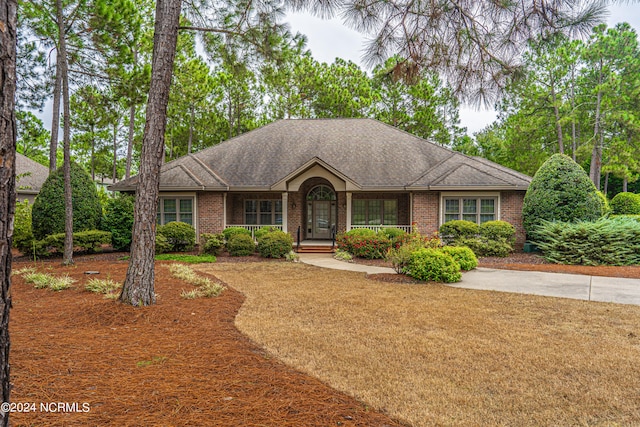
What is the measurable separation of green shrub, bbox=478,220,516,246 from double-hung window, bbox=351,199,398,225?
416cm

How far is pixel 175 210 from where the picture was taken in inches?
622

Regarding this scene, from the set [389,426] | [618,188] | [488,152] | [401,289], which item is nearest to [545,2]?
[401,289]

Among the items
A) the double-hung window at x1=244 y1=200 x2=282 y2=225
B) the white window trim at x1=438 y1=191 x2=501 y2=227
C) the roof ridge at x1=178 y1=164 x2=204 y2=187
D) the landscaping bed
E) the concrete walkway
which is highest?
the roof ridge at x1=178 y1=164 x2=204 y2=187

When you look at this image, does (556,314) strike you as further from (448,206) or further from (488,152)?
(488,152)

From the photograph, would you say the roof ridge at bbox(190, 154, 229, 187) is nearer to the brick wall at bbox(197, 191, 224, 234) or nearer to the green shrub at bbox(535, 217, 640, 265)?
the brick wall at bbox(197, 191, 224, 234)

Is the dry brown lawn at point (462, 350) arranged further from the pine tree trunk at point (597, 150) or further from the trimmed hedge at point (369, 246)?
the pine tree trunk at point (597, 150)

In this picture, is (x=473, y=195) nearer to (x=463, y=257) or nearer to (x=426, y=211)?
(x=426, y=211)

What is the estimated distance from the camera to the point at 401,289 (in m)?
7.77

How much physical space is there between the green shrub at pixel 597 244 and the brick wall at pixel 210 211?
12.7 metres

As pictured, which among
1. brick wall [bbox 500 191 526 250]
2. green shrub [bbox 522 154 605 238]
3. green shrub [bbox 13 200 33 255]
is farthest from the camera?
brick wall [bbox 500 191 526 250]

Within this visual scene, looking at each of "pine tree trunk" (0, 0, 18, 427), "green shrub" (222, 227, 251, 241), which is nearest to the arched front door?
"green shrub" (222, 227, 251, 241)

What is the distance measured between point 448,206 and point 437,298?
9.14 m

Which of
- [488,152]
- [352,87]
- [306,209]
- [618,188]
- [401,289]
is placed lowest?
[401,289]

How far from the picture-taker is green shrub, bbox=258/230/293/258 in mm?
13094
